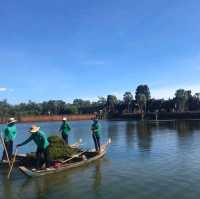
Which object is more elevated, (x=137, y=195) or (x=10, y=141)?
(x=10, y=141)

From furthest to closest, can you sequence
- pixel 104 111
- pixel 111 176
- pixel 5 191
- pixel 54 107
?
pixel 54 107
pixel 104 111
pixel 111 176
pixel 5 191

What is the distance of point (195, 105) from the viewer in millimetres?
138375

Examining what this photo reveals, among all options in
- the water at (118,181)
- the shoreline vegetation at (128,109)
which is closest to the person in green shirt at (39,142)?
the water at (118,181)

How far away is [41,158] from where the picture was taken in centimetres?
1686

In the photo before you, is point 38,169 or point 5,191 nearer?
point 5,191

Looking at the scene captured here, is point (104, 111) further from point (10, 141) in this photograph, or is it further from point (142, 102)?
point (10, 141)

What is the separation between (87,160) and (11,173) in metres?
4.11

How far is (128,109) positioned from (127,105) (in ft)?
6.31

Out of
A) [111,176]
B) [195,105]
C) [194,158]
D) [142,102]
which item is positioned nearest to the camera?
[111,176]

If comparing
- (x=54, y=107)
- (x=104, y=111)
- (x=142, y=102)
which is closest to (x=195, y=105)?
(x=142, y=102)

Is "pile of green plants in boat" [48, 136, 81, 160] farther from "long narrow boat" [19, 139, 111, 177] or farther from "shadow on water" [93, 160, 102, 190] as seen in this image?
"shadow on water" [93, 160, 102, 190]

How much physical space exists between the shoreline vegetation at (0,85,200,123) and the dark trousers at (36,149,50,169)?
309 feet

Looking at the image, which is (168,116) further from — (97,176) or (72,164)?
(97,176)

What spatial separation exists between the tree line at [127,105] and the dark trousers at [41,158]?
122 m
